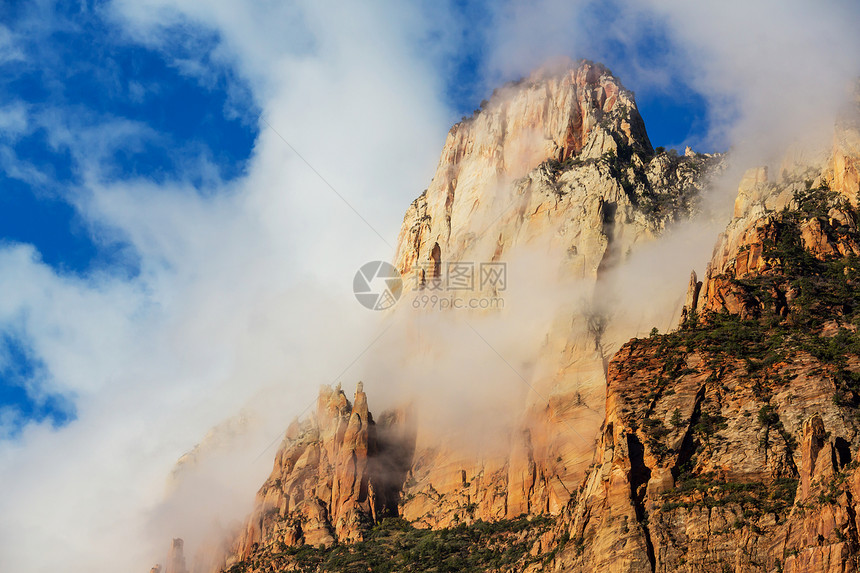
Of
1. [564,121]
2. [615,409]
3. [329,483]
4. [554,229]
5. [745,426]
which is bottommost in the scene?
[745,426]

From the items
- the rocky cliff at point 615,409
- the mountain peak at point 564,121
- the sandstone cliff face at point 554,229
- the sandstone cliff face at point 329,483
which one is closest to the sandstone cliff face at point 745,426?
the rocky cliff at point 615,409

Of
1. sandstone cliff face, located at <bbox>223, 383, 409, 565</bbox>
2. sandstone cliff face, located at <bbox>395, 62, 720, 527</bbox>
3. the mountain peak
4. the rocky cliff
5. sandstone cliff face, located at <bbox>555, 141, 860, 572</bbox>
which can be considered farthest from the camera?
the mountain peak

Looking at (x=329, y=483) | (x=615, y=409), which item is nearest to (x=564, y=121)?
(x=329, y=483)

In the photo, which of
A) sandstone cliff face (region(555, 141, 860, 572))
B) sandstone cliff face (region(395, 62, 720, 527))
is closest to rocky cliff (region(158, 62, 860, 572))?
sandstone cliff face (region(555, 141, 860, 572))

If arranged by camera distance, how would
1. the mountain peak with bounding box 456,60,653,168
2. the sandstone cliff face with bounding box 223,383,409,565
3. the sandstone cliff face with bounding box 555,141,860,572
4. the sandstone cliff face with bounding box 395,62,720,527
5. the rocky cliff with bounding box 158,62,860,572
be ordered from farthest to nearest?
the mountain peak with bounding box 456,60,653,168, the sandstone cliff face with bounding box 223,383,409,565, the sandstone cliff face with bounding box 395,62,720,527, the rocky cliff with bounding box 158,62,860,572, the sandstone cliff face with bounding box 555,141,860,572

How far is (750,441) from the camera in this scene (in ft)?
298

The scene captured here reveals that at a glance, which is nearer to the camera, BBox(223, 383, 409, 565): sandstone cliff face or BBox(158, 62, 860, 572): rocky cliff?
BBox(158, 62, 860, 572): rocky cliff

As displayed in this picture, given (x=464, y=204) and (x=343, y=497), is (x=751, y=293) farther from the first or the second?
(x=464, y=204)

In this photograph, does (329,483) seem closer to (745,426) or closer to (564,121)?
(745,426)

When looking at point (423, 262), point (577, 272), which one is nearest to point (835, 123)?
point (577, 272)

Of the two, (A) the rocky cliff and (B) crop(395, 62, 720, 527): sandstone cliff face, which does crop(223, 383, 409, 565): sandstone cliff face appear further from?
(B) crop(395, 62, 720, 527): sandstone cliff face

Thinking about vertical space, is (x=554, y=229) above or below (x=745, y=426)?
above

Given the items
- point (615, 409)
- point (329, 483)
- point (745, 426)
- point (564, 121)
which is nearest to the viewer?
point (745, 426)

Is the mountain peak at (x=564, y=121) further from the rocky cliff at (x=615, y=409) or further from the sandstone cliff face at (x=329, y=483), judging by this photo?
the sandstone cliff face at (x=329, y=483)
